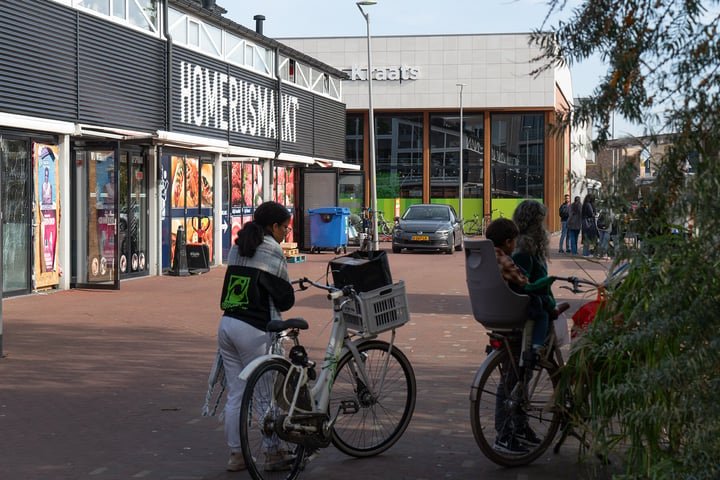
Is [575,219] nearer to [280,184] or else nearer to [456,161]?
[280,184]

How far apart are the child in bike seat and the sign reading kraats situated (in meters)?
17.6

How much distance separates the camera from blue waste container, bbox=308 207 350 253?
30.7 meters

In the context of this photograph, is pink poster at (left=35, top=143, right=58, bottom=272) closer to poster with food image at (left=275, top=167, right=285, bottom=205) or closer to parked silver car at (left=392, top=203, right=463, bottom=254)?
poster with food image at (left=275, top=167, right=285, bottom=205)

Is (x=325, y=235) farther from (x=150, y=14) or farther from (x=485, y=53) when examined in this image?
(x=485, y=53)

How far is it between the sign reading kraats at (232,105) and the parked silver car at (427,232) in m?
4.44

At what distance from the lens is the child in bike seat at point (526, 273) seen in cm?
612

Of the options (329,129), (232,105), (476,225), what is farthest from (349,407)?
(476,225)

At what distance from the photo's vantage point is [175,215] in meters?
22.6

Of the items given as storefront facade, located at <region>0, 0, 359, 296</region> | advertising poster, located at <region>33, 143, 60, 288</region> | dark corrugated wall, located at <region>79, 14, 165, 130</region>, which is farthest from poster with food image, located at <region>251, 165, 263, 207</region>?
advertising poster, located at <region>33, 143, 60, 288</region>

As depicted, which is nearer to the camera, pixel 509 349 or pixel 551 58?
pixel 551 58

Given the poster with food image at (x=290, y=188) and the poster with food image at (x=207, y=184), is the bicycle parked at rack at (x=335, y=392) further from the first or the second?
the poster with food image at (x=290, y=188)

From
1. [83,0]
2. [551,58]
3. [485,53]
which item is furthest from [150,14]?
[485,53]

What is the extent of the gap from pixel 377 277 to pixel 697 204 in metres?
2.54

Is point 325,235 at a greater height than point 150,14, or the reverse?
point 150,14
